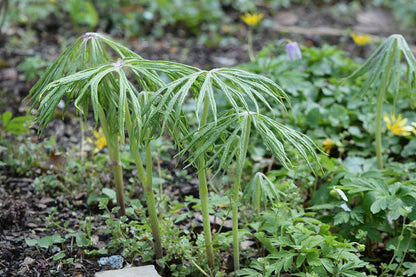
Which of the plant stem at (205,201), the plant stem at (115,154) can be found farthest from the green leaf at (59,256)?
the plant stem at (205,201)

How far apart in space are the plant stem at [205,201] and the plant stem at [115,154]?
49 centimetres

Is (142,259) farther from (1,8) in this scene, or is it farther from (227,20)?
(227,20)

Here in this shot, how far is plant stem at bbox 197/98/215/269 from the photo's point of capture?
1796 millimetres

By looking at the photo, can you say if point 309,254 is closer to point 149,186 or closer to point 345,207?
point 345,207

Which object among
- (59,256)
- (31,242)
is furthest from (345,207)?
(31,242)

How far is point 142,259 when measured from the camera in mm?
2121

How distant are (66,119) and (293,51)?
→ 5.72 ft

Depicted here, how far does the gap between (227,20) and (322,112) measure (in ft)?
8.59

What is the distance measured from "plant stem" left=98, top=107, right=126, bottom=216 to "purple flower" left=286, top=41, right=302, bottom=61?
1.68m

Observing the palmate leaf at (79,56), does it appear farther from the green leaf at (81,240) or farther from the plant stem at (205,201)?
the green leaf at (81,240)

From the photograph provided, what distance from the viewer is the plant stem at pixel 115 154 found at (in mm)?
2152

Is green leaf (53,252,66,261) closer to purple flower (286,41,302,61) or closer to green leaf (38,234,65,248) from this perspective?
green leaf (38,234,65,248)

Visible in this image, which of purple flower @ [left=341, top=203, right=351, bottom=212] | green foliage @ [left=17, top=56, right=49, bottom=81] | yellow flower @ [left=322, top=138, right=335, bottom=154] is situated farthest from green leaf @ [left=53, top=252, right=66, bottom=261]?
green foliage @ [left=17, top=56, right=49, bottom=81]

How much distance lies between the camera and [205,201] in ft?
6.40
